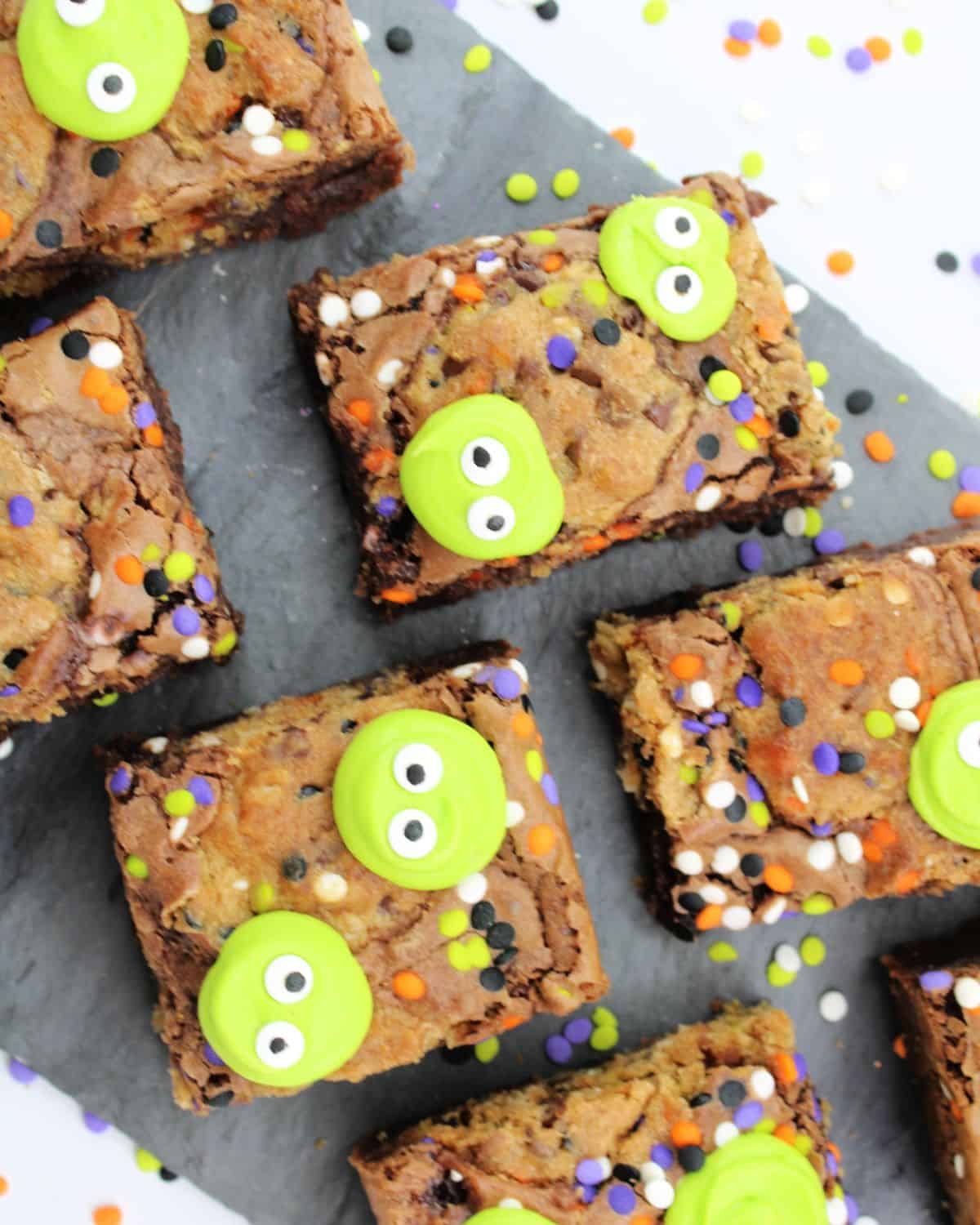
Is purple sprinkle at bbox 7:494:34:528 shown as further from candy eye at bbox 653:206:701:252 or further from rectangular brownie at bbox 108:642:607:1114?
candy eye at bbox 653:206:701:252

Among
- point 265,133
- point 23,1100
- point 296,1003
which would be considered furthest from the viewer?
point 23,1100

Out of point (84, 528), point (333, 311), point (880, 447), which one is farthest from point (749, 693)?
point (84, 528)

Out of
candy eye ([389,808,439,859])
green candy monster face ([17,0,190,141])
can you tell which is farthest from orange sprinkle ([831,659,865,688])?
green candy monster face ([17,0,190,141])

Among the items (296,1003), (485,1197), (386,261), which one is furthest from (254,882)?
(386,261)

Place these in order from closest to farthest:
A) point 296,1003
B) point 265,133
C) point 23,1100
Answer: point 296,1003
point 265,133
point 23,1100

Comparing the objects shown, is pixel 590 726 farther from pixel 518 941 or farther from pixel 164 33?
pixel 164 33

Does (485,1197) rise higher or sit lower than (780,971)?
lower
